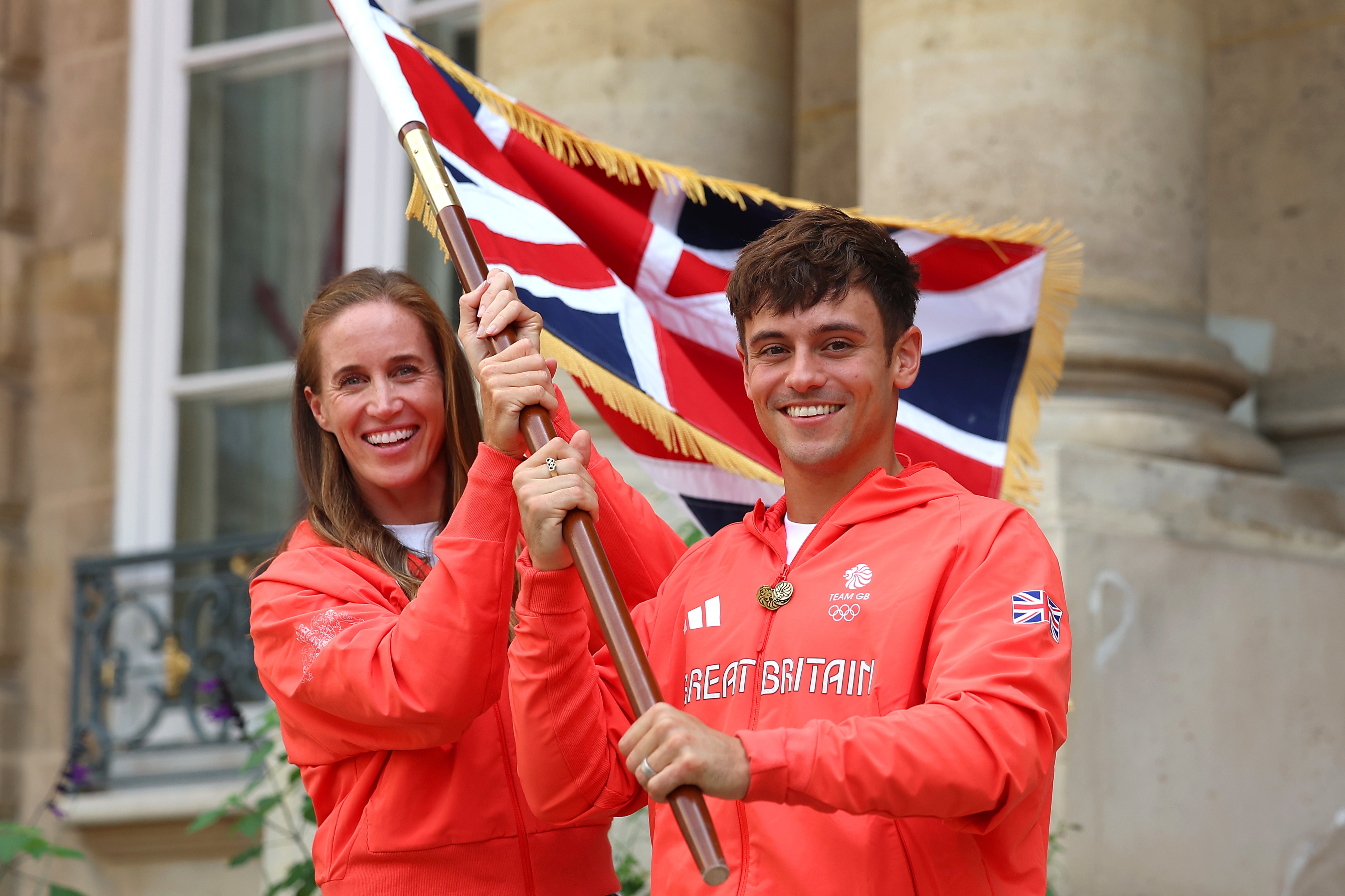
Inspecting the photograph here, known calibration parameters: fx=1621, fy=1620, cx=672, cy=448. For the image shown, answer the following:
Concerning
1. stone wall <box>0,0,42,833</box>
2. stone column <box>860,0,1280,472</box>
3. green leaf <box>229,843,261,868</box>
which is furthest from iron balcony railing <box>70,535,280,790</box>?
stone column <box>860,0,1280,472</box>

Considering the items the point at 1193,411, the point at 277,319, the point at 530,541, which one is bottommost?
the point at 530,541

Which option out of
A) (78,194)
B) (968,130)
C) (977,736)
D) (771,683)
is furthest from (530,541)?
(78,194)

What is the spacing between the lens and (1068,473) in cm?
394

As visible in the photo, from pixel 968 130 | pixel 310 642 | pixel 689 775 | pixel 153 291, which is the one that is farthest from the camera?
pixel 153 291

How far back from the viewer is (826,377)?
188 centimetres

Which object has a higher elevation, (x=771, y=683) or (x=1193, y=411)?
(x=1193, y=411)

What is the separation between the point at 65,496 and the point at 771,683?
6.09 m

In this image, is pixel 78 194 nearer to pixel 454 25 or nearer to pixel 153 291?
pixel 153 291

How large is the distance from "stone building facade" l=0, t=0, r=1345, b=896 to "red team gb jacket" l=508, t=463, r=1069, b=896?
2053 mm

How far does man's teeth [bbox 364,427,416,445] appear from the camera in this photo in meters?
2.35

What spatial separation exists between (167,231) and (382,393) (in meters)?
5.26

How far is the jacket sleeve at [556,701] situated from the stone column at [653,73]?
3351 mm

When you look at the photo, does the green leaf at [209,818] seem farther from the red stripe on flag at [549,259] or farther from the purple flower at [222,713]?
the red stripe on flag at [549,259]

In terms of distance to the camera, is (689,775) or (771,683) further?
(771,683)
